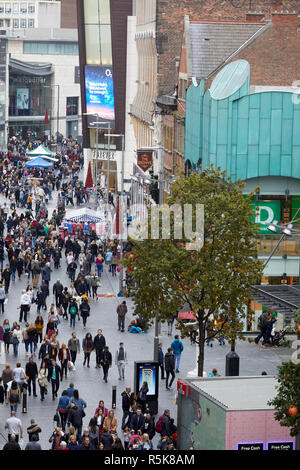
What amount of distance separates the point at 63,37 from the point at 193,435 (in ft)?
430

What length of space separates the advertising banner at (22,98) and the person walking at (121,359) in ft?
372

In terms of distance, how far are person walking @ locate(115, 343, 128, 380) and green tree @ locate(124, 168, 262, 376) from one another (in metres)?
1.13

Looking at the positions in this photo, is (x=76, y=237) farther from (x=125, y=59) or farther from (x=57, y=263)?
(x=125, y=59)

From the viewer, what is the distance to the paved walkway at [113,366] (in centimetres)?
3197

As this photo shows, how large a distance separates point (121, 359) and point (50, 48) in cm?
11980

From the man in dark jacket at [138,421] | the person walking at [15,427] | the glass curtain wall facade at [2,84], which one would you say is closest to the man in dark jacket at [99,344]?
the man in dark jacket at [138,421]

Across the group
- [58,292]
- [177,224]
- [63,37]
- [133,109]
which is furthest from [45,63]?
[177,224]

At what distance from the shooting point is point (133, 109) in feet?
306

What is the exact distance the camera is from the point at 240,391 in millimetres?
26734

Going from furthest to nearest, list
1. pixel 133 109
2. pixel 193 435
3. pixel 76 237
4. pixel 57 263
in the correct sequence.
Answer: pixel 133 109 < pixel 76 237 < pixel 57 263 < pixel 193 435

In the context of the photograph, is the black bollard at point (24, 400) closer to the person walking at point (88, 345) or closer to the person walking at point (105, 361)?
the person walking at point (105, 361)

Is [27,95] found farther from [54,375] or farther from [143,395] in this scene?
[143,395]

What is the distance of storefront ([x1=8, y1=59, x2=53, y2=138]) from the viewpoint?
475 ft

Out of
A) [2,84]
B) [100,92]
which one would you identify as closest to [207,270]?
[100,92]
